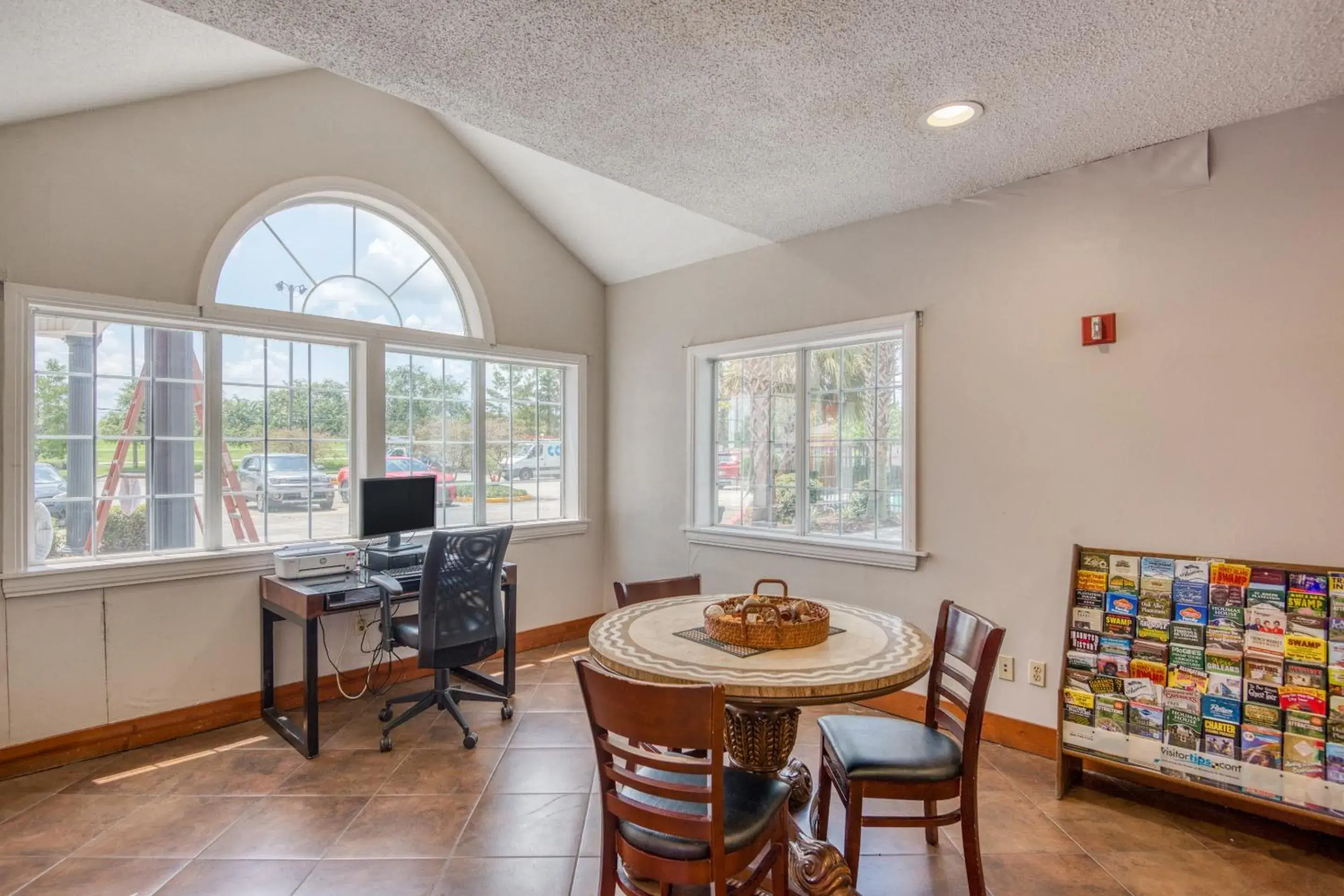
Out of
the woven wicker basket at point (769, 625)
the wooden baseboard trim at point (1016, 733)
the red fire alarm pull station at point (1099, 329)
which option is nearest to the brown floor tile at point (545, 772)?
the woven wicker basket at point (769, 625)

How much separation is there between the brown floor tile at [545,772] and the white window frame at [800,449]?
1.60 metres

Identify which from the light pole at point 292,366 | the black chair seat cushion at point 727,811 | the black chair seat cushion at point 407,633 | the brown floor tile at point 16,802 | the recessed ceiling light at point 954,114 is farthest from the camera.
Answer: the light pole at point 292,366

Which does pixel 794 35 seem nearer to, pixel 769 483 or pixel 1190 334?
pixel 1190 334

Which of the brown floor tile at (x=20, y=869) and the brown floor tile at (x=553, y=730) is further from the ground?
the brown floor tile at (x=20, y=869)

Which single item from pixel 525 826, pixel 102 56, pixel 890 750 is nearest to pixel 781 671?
pixel 890 750

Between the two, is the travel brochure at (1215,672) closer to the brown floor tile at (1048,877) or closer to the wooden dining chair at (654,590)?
the brown floor tile at (1048,877)

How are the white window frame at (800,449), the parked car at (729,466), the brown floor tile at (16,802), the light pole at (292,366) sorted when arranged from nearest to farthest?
the brown floor tile at (16,802) < the white window frame at (800,449) < the light pole at (292,366) < the parked car at (729,466)

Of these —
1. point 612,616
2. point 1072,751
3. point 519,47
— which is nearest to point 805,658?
point 612,616

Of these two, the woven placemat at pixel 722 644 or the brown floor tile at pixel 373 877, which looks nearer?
the woven placemat at pixel 722 644

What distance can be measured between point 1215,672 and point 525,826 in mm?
2563

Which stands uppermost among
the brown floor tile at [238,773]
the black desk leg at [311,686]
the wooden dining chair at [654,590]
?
the wooden dining chair at [654,590]

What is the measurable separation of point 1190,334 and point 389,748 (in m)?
3.82

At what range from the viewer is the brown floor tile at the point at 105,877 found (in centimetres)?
199

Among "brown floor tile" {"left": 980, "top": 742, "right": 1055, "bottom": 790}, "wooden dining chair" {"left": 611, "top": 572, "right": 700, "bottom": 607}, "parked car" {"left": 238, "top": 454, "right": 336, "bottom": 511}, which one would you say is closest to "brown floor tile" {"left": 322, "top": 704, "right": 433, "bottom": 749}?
"parked car" {"left": 238, "top": 454, "right": 336, "bottom": 511}
